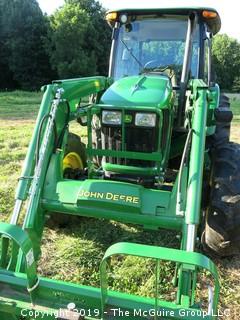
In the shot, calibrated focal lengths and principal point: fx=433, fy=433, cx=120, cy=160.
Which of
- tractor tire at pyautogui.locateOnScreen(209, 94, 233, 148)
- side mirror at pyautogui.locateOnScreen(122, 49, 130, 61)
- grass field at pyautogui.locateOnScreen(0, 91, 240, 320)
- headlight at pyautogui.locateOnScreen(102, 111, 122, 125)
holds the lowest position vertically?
grass field at pyautogui.locateOnScreen(0, 91, 240, 320)

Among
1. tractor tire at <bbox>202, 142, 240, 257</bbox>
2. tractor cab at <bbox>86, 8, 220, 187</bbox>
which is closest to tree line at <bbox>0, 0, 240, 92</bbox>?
tractor cab at <bbox>86, 8, 220, 187</bbox>

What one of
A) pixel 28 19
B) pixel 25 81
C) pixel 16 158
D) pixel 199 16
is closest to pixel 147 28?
pixel 199 16

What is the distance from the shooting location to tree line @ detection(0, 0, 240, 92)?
118 feet

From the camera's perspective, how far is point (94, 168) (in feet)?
13.7

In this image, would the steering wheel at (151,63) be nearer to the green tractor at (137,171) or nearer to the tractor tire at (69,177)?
the green tractor at (137,171)

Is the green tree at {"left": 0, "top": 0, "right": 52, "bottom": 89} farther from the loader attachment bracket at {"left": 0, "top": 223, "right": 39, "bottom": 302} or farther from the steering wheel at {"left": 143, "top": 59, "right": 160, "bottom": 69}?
the loader attachment bracket at {"left": 0, "top": 223, "right": 39, "bottom": 302}

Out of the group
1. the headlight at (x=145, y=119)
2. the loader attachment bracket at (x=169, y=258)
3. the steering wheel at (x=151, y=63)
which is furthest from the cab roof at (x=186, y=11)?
the loader attachment bracket at (x=169, y=258)

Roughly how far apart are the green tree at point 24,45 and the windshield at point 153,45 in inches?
1269

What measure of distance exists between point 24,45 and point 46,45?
6.24ft

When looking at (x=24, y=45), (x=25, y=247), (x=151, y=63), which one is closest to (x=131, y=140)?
(x=151, y=63)

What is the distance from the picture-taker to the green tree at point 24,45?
36.2 meters

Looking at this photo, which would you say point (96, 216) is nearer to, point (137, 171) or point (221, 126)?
point (137, 171)

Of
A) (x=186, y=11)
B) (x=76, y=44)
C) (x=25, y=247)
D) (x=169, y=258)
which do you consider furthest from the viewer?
(x=76, y=44)

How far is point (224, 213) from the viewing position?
141 inches
